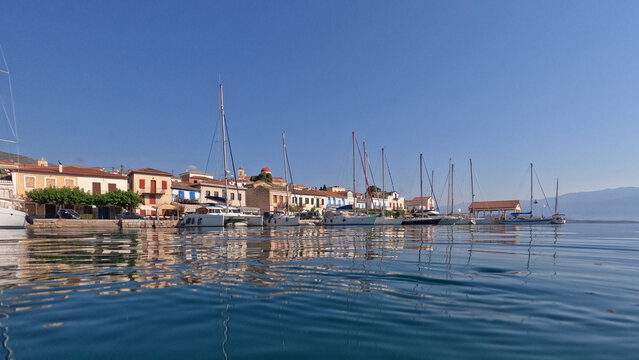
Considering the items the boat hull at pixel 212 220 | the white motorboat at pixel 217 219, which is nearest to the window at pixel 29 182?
the white motorboat at pixel 217 219

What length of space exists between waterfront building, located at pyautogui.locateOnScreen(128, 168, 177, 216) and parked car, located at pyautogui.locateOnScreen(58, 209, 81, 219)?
8.15 meters

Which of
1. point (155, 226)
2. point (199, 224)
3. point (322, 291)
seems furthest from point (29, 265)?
point (155, 226)

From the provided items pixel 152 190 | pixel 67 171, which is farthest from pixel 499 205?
pixel 67 171

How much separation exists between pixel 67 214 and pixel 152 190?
11361 mm

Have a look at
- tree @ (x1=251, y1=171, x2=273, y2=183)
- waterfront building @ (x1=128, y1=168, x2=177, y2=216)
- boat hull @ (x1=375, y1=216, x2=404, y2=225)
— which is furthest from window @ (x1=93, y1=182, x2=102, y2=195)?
boat hull @ (x1=375, y1=216, x2=404, y2=225)

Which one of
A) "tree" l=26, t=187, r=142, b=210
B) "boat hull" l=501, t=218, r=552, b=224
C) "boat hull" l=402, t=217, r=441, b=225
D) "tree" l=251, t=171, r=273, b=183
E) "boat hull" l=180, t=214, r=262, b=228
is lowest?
"boat hull" l=501, t=218, r=552, b=224

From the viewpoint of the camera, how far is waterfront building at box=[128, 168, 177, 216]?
50.1 m

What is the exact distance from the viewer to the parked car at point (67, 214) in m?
41.1

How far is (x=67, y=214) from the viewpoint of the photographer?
4162 cm

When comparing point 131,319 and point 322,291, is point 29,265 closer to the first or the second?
point 131,319

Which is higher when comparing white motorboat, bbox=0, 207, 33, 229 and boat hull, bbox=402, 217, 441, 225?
white motorboat, bbox=0, 207, 33, 229

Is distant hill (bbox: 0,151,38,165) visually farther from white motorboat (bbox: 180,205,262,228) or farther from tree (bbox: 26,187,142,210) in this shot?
white motorboat (bbox: 180,205,262,228)

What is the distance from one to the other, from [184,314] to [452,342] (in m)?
2.86

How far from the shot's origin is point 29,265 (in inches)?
303
